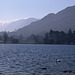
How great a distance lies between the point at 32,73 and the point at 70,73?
7.91 m

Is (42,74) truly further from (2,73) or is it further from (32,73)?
(2,73)

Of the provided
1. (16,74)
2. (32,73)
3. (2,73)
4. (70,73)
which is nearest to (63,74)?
(70,73)

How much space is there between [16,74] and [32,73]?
3.45m

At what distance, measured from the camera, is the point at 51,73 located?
→ 131 ft

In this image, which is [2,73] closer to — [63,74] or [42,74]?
[42,74]

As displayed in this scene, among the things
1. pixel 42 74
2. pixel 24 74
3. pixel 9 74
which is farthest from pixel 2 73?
pixel 42 74

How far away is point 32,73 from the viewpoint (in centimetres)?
3959

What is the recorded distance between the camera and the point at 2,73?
39312 mm

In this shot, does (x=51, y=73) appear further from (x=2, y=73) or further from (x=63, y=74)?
(x=2, y=73)

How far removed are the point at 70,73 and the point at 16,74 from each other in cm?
1120

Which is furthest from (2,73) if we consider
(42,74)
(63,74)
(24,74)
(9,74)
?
(63,74)

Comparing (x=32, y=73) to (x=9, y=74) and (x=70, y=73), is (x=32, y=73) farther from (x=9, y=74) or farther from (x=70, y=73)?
(x=70, y=73)

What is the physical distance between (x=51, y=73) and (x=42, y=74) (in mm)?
2264

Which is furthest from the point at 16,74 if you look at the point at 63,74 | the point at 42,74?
the point at 63,74
